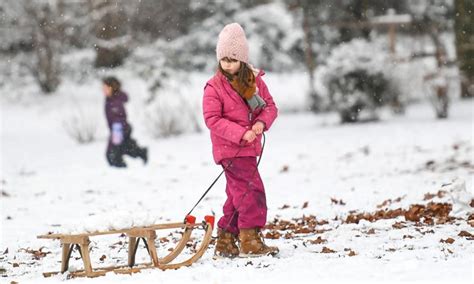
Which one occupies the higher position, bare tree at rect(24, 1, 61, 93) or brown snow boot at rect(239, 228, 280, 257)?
bare tree at rect(24, 1, 61, 93)

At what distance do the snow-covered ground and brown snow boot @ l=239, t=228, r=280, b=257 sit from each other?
13 cm

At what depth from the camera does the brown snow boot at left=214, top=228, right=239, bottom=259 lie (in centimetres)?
564

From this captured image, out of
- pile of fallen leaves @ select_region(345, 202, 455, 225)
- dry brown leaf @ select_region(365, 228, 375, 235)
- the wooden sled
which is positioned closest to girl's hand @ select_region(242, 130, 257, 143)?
the wooden sled

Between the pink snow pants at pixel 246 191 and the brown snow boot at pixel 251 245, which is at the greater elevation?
the pink snow pants at pixel 246 191

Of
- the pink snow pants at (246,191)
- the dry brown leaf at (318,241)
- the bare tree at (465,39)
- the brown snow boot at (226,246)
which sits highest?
the bare tree at (465,39)

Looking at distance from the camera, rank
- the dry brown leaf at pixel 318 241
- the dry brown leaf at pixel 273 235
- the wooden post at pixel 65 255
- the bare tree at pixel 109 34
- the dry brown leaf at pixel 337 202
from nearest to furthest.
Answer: the wooden post at pixel 65 255
the dry brown leaf at pixel 318 241
the dry brown leaf at pixel 273 235
the dry brown leaf at pixel 337 202
the bare tree at pixel 109 34

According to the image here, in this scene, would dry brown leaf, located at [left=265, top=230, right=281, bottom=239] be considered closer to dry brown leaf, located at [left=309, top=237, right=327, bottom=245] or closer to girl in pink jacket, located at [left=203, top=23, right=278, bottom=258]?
dry brown leaf, located at [left=309, top=237, right=327, bottom=245]

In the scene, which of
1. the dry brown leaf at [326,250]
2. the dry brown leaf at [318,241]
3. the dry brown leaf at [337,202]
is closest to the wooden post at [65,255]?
the dry brown leaf at [326,250]

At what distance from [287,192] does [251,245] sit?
4358 mm

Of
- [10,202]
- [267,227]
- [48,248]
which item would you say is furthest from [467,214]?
[10,202]

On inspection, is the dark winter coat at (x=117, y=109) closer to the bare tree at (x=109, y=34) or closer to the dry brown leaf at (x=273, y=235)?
the dry brown leaf at (x=273, y=235)

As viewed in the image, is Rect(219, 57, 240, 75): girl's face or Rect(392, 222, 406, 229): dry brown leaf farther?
Rect(392, 222, 406, 229): dry brown leaf

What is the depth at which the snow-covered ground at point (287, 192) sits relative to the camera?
16.6 feet

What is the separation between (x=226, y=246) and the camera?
565 cm
